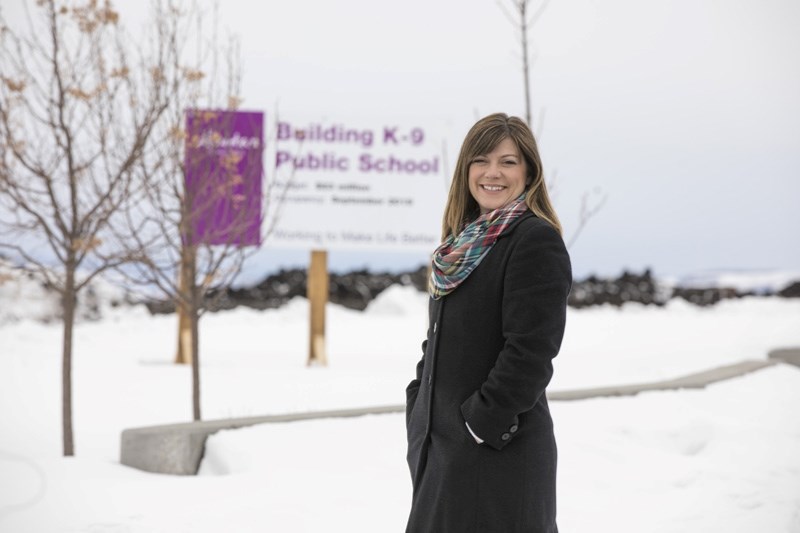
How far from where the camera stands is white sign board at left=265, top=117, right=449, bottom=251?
9.96m

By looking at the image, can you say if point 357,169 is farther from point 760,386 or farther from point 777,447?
point 777,447

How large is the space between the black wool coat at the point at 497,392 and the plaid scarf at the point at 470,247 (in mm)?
22

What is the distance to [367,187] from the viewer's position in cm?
1001

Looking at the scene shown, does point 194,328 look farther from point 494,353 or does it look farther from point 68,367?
point 494,353

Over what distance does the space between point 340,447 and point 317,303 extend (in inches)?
219

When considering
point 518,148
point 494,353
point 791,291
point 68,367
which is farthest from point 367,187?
point 791,291

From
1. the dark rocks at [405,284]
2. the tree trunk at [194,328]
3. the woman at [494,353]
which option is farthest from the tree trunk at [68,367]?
the dark rocks at [405,284]

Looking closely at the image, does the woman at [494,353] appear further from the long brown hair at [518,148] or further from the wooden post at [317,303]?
the wooden post at [317,303]

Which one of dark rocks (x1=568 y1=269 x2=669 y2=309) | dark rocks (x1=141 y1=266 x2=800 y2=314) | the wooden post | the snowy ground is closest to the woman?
the snowy ground

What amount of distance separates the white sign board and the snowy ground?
1556 millimetres

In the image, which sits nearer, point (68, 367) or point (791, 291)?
point (68, 367)

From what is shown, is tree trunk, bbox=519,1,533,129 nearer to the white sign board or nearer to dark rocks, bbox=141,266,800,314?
the white sign board

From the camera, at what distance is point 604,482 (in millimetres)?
4816

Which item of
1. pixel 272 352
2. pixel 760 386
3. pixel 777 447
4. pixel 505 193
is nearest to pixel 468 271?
pixel 505 193
